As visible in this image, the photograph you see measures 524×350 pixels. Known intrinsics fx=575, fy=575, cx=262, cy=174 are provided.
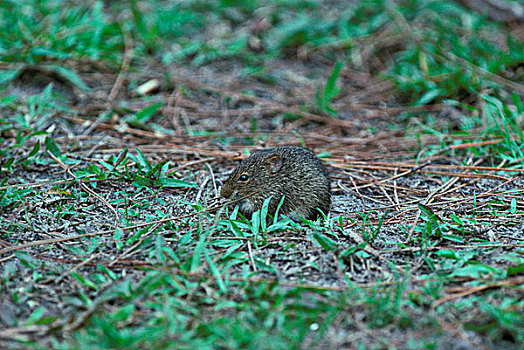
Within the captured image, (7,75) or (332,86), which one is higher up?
(7,75)

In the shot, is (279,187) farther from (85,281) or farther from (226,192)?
(85,281)

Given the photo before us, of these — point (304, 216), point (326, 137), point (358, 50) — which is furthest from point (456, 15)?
point (304, 216)

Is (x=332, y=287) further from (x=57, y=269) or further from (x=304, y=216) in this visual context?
(x=57, y=269)

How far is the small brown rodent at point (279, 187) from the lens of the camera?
4.02 metres

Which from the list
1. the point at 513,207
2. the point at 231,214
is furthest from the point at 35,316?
the point at 513,207

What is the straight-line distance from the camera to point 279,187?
13.3ft

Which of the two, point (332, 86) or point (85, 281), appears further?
point (332, 86)

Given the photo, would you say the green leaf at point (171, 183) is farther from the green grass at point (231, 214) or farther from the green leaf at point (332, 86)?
the green leaf at point (332, 86)

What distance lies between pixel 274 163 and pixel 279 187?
0.57 feet

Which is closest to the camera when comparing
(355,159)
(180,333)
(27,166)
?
(180,333)

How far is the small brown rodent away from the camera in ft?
13.2

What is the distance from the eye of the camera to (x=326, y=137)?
Result: 210 inches

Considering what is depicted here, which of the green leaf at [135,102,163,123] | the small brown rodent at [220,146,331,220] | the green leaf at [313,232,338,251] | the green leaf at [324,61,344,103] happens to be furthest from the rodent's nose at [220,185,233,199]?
the green leaf at [324,61,344,103]

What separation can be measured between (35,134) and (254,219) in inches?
83.2
